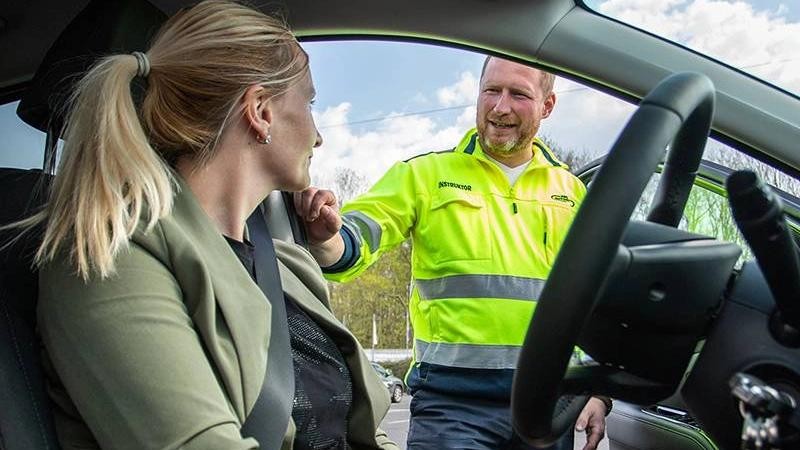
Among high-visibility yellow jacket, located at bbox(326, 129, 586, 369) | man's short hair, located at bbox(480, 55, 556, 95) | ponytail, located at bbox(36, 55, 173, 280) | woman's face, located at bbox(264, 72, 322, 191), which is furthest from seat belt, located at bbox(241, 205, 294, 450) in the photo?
man's short hair, located at bbox(480, 55, 556, 95)

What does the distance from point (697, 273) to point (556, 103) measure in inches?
58.0

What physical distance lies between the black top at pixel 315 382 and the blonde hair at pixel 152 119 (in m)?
0.24

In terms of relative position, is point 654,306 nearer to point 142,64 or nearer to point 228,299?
point 228,299

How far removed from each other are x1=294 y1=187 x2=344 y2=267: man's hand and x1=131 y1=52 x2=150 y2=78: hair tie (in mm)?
479

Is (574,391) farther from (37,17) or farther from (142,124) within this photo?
(37,17)

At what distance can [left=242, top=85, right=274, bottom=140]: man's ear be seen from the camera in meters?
1.69

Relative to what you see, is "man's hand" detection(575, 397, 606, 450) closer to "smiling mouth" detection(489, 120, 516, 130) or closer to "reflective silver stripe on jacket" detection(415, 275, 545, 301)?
"reflective silver stripe on jacket" detection(415, 275, 545, 301)

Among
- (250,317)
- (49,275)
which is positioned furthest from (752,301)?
(49,275)

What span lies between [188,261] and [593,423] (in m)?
1.30

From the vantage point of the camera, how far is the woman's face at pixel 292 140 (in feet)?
5.63

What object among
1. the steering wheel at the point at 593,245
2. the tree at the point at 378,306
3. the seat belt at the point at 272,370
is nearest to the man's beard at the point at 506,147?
the seat belt at the point at 272,370

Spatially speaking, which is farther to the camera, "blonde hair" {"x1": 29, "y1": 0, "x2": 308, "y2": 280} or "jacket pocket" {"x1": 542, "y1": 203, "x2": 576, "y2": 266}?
"jacket pocket" {"x1": 542, "y1": 203, "x2": 576, "y2": 266}

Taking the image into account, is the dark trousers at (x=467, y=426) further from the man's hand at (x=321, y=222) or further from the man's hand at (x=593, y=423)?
the man's hand at (x=321, y=222)

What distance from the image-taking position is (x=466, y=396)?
217 cm
